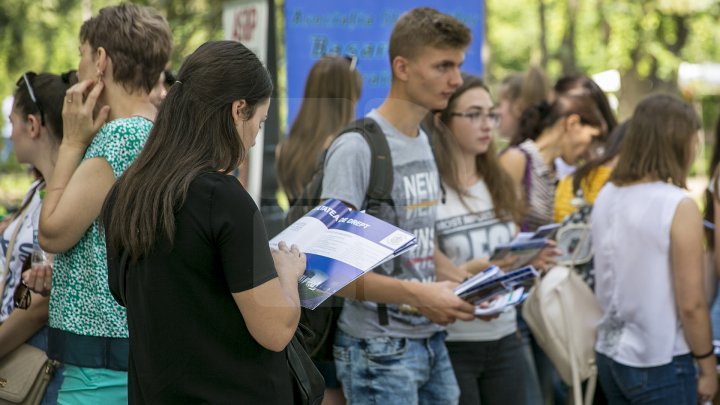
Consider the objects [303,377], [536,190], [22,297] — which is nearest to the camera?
[303,377]

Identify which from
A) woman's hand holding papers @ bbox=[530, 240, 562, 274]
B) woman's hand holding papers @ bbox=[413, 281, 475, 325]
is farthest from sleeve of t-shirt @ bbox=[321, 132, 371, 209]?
woman's hand holding papers @ bbox=[530, 240, 562, 274]

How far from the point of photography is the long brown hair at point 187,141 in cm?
240

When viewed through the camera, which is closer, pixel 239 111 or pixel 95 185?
pixel 239 111

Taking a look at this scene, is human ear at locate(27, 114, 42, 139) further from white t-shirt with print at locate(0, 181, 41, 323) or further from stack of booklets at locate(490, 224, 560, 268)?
stack of booklets at locate(490, 224, 560, 268)

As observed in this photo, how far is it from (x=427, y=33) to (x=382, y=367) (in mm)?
1346

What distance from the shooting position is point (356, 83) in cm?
518

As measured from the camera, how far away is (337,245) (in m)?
2.71

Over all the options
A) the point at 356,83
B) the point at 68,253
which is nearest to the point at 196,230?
A: the point at 68,253

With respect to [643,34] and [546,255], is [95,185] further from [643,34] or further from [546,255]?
[643,34]

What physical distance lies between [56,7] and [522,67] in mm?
24011

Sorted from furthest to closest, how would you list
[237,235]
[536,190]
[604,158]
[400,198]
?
[536,190] < [604,158] < [400,198] < [237,235]

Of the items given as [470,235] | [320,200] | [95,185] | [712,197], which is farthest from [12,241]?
[712,197]

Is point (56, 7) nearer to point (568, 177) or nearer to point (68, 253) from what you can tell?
point (568, 177)

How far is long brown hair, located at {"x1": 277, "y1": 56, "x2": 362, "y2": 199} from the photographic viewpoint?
16.5 ft
